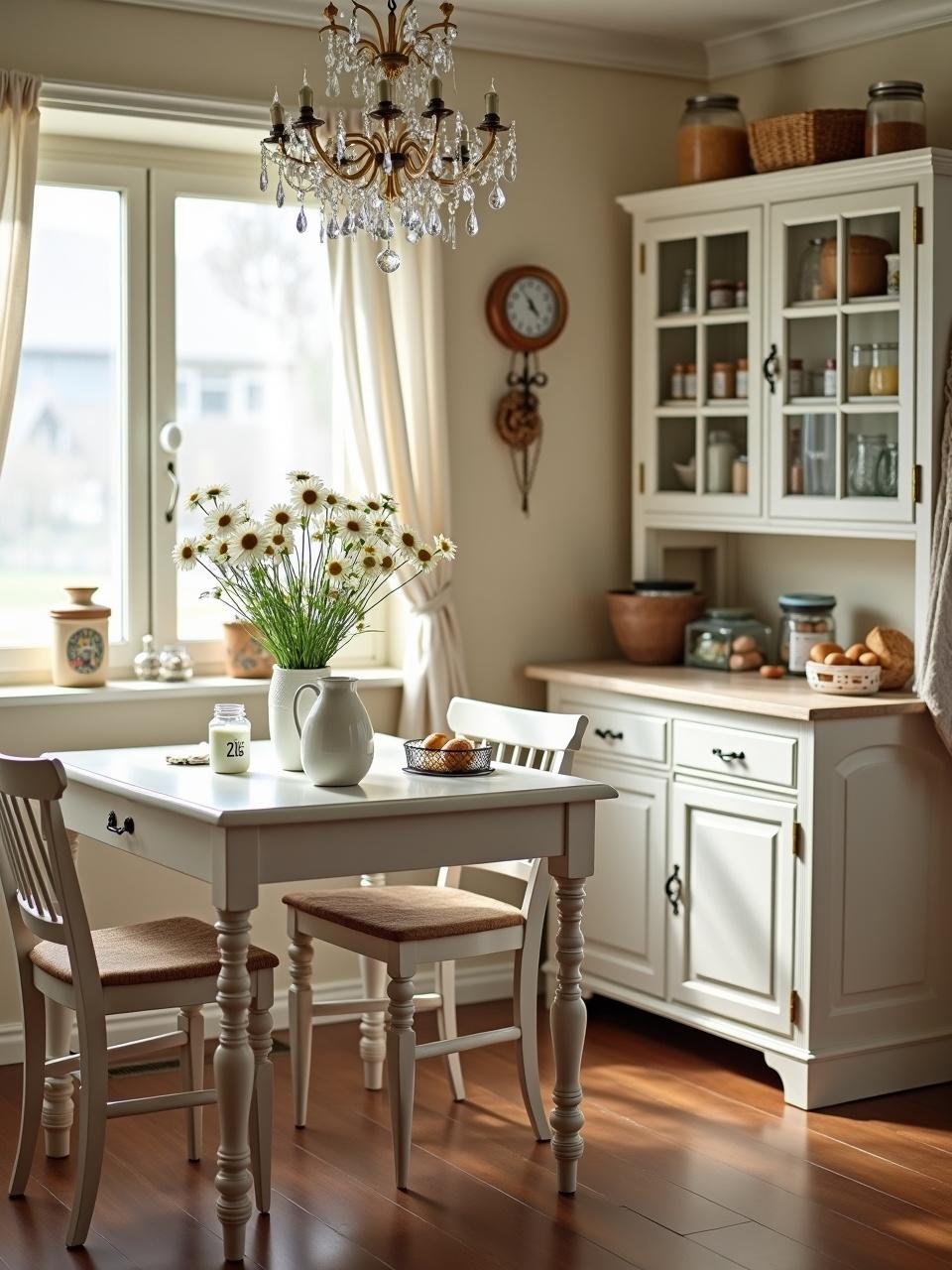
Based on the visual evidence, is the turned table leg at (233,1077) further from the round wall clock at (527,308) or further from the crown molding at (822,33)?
the crown molding at (822,33)

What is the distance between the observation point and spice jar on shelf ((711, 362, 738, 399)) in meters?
4.55

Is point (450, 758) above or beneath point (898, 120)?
beneath

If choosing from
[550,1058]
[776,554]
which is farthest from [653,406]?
[550,1058]

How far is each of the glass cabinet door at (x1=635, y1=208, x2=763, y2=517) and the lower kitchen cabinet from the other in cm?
63

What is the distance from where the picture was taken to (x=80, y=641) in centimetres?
425

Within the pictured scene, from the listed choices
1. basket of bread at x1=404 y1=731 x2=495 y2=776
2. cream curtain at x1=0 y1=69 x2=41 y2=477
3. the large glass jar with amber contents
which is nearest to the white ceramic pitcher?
basket of bread at x1=404 y1=731 x2=495 y2=776

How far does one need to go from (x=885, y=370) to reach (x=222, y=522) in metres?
1.71

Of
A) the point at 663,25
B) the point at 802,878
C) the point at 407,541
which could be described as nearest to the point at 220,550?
the point at 407,541

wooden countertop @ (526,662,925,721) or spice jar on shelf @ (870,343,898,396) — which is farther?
spice jar on shelf @ (870,343,898,396)

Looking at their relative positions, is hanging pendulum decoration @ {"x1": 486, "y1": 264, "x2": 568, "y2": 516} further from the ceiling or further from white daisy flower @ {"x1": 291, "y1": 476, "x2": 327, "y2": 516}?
white daisy flower @ {"x1": 291, "y1": 476, "x2": 327, "y2": 516}

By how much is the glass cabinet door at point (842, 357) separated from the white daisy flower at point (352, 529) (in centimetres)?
139

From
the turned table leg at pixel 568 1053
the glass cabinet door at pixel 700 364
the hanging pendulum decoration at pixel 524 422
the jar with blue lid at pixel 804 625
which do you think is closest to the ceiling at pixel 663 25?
the glass cabinet door at pixel 700 364

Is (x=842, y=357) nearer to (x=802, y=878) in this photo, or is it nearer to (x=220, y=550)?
(x=802, y=878)

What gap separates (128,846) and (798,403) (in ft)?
6.74
